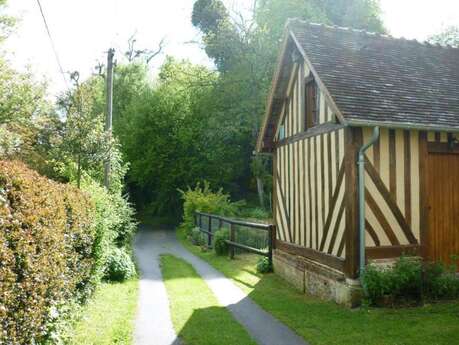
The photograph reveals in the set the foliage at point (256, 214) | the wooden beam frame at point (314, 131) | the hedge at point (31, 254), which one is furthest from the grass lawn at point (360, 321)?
the foliage at point (256, 214)

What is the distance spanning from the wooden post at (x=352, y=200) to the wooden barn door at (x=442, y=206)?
1.67 metres

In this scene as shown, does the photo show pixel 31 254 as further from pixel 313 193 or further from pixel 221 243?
pixel 221 243

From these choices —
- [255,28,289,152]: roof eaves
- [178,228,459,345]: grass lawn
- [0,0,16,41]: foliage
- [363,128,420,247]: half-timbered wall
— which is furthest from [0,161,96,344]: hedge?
[0,0,16,41]: foliage

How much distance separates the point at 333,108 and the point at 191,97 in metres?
22.3

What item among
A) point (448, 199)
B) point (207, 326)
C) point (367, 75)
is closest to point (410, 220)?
point (448, 199)

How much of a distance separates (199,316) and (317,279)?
9.32 feet

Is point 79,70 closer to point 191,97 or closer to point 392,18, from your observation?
point 191,97

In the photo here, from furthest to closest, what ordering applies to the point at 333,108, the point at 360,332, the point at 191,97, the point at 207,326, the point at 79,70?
the point at 191,97, the point at 79,70, the point at 333,108, the point at 207,326, the point at 360,332

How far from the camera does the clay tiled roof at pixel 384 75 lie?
8414mm

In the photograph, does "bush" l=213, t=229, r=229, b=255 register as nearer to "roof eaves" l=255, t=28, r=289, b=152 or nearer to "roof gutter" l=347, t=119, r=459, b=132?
"roof eaves" l=255, t=28, r=289, b=152

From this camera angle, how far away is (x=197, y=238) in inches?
790

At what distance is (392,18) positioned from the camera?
3034cm

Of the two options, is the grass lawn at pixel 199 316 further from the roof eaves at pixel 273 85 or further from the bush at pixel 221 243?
the roof eaves at pixel 273 85

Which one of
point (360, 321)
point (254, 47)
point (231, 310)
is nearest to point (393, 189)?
point (360, 321)
